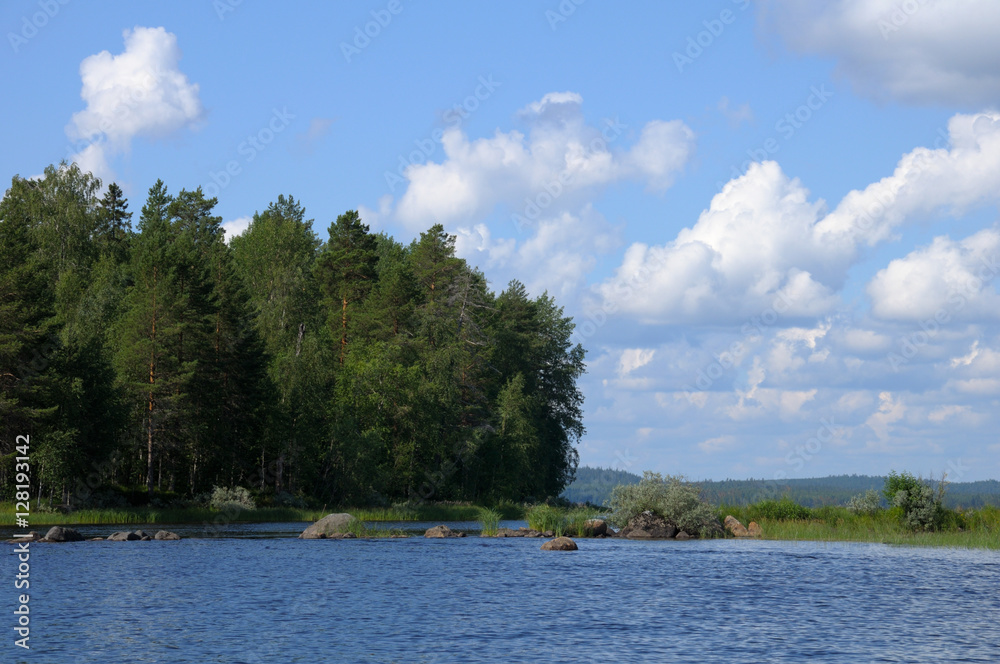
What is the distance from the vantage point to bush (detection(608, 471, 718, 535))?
188 feet

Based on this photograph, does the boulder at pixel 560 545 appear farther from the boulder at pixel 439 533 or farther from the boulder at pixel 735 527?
the boulder at pixel 735 527

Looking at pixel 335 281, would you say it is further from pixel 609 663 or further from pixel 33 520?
pixel 609 663

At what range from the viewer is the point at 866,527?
2165 inches

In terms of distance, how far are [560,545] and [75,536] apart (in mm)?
25100

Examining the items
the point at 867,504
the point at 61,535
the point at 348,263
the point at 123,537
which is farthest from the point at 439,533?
the point at 348,263

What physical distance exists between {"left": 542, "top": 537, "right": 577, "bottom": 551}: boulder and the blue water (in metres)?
1.98

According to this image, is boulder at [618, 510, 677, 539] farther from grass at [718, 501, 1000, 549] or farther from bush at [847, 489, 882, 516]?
bush at [847, 489, 882, 516]

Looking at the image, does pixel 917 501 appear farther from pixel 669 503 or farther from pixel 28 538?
pixel 28 538

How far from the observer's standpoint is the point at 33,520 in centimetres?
5738

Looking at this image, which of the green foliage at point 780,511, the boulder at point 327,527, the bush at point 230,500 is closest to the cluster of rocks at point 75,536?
the boulder at point 327,527

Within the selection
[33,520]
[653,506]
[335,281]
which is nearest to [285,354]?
[335,281]

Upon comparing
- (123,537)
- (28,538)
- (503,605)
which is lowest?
(123,537)

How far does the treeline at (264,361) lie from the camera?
201 ft

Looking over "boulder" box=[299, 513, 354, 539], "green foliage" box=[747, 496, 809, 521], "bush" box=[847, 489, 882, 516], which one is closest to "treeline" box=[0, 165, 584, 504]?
"boulder" box=[299, 513, 354, 539]
